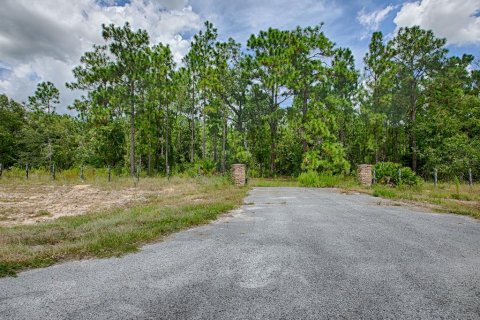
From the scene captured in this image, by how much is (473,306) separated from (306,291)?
1.42 m

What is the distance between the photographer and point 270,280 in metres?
2.89

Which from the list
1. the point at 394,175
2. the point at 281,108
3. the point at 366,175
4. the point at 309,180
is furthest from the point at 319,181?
the point at 281,108

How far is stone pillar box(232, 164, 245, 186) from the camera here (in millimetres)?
15281

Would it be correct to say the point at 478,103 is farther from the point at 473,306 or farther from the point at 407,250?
the point at 473,306

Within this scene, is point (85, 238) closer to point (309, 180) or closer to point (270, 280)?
point (270, 280)

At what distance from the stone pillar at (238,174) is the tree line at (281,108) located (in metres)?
5.00

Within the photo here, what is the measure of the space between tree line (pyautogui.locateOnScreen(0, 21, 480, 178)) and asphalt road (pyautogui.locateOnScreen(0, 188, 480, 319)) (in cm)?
1549

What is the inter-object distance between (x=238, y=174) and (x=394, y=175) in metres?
8.36

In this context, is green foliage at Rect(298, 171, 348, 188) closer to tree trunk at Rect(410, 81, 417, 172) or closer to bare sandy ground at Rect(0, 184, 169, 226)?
bare sandy ground at Rect(0, 184, 169, 226)

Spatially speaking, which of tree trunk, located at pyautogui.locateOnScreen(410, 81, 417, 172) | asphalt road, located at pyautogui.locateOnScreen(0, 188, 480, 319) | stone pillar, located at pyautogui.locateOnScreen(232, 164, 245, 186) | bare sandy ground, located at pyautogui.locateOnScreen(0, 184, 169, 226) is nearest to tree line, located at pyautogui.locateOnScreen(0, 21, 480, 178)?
tree trunk, located at pyautogui.locateOnScreen(410, 81, 417, 172)

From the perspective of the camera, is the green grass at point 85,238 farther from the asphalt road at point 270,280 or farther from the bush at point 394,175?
the bush at point 394,175

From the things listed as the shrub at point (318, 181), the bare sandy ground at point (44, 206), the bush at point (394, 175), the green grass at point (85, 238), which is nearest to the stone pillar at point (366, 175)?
the bush at point (394, 175)

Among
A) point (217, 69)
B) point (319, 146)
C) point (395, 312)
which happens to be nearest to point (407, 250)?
point (395, 312)

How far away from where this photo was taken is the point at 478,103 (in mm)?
21484
